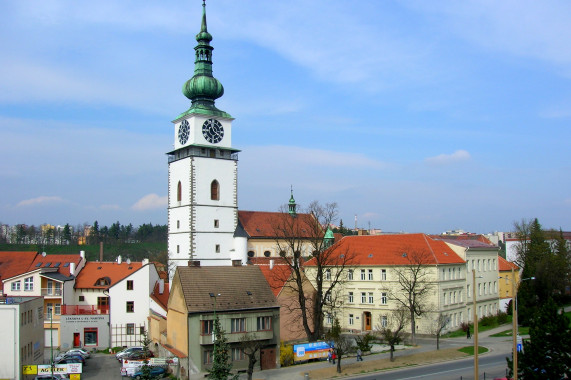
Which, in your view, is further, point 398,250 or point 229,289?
point 398,250

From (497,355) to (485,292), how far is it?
68.9ft

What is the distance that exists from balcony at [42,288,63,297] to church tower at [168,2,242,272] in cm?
1423

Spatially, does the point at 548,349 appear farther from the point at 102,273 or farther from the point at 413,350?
the point at 102,273

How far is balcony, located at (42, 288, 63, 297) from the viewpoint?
159ft

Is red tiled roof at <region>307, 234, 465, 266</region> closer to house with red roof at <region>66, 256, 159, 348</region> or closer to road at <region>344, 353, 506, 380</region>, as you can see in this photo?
road at <region>344, 353, 506, 380</region>

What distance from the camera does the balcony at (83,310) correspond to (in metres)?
48.2

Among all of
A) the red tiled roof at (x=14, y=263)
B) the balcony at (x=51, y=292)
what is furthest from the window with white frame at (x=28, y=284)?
the red tiled roof at (x=14, y=263)

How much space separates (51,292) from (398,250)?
98.1ft

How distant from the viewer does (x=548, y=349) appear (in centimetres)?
2383

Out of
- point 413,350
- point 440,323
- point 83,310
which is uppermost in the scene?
point 83,310

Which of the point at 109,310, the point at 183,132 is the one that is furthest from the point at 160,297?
the point at 183,132

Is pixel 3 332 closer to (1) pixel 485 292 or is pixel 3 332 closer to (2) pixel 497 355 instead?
(2) pixel 497 355

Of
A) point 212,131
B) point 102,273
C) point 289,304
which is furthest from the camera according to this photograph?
point 212,131

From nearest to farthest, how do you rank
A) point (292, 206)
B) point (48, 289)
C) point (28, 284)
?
point (28, 284) → point (48, 289) → point (292, 206)
